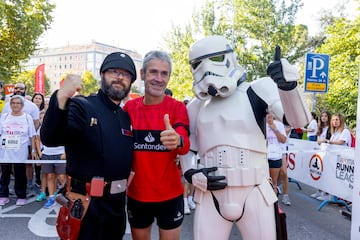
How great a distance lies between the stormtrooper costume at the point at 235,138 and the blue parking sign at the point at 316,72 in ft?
15.2

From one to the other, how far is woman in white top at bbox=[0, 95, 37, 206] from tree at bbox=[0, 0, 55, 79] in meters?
6.08

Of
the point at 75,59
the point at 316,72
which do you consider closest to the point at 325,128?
the point at 316,72

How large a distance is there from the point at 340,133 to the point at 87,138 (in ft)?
14.7

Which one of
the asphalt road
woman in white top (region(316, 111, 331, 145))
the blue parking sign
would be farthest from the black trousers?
the blue parking sign

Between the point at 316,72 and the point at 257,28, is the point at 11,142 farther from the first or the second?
the point at 257,28

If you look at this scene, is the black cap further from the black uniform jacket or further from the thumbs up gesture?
the thumbs up gesture

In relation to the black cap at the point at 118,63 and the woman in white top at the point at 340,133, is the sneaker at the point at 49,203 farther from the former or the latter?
the woman in white top at the point at 340,133

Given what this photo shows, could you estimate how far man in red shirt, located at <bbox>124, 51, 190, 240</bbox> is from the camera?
2160mm

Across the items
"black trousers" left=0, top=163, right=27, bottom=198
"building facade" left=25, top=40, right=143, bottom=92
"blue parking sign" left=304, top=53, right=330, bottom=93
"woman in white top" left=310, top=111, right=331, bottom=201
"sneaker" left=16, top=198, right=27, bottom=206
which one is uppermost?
"building facade" left=25, top=40, right=143, bottom=92

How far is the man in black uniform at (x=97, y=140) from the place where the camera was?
184 cm

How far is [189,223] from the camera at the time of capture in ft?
13.8


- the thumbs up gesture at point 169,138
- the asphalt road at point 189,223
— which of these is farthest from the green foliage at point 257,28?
the thumbs up gesture at point 169,138

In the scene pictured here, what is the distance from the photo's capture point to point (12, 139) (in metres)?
4.71

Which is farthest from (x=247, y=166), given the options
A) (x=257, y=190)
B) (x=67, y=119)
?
(x=67, y=119)
